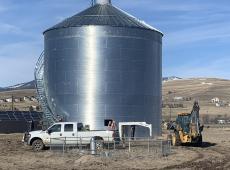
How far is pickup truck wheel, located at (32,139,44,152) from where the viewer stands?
37062 millimetres

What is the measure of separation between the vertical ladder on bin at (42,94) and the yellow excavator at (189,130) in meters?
12.0

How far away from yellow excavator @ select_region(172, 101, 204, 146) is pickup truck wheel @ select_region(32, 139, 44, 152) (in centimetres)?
1170

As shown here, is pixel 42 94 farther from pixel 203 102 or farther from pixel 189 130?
pixel 203 102

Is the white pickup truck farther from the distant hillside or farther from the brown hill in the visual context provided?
the distant hillside

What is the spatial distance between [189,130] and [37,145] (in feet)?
41.3

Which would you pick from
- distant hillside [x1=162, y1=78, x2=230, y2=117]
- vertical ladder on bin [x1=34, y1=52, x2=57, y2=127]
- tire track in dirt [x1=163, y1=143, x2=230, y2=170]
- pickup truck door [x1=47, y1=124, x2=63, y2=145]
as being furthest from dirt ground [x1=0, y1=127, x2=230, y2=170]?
distant hillside [x1=162, y1=78, x2=230, y2=117]

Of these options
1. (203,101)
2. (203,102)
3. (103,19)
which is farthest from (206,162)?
(203,101)

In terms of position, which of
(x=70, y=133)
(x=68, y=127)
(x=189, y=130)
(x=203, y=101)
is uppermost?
(x=203, y=101)

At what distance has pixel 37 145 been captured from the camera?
37.2 metres

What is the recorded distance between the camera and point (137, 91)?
1923 inches

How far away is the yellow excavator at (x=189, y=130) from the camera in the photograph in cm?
4234

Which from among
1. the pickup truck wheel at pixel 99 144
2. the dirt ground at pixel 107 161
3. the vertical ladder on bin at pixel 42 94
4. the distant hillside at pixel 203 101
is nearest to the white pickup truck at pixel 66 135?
the pickup truck wheel at pixel 99 144

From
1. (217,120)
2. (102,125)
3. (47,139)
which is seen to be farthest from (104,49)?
(217,120)

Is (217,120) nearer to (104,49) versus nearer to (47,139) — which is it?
(104,49)
